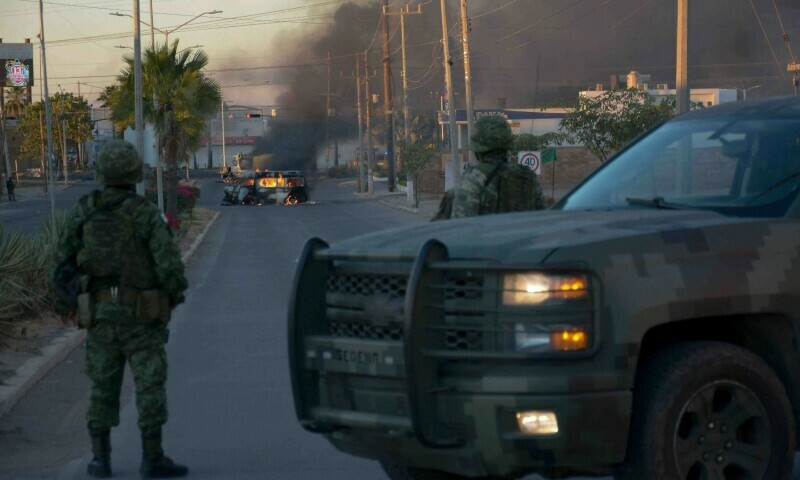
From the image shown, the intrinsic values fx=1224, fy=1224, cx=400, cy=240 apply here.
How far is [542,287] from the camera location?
4.35 m

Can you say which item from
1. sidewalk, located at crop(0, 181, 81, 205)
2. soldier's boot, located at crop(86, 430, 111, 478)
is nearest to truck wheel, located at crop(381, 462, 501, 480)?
soldier's boot, located at crop(86, 430, 111, 478)

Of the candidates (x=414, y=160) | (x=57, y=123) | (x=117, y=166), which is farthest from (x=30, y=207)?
(x=117, y=166)

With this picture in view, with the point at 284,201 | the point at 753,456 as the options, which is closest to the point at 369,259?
the point at 753,456

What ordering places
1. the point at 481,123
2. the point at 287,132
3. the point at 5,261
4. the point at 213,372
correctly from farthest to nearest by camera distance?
1. the point at 287,132
2. the point at 5,261
3. the point at 213,372
4. the point at 481,123

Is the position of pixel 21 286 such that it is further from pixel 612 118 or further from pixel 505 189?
pixel 612 118

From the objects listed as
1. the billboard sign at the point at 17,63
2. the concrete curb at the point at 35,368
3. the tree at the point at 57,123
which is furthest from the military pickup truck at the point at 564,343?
the tree at the point at 57,123

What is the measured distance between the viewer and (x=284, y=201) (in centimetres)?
5478

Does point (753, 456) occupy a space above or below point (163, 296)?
below

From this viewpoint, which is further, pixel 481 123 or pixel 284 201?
pixel 284 201

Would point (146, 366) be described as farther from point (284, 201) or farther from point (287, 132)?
point (287, 132)

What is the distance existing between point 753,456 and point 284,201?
5048 cm

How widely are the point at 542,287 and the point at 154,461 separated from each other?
3002mm

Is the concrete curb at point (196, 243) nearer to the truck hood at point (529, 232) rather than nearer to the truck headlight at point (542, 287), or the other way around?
the truck hood at point (529, 232)

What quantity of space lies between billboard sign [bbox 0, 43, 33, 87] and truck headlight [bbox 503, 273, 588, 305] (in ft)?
158
